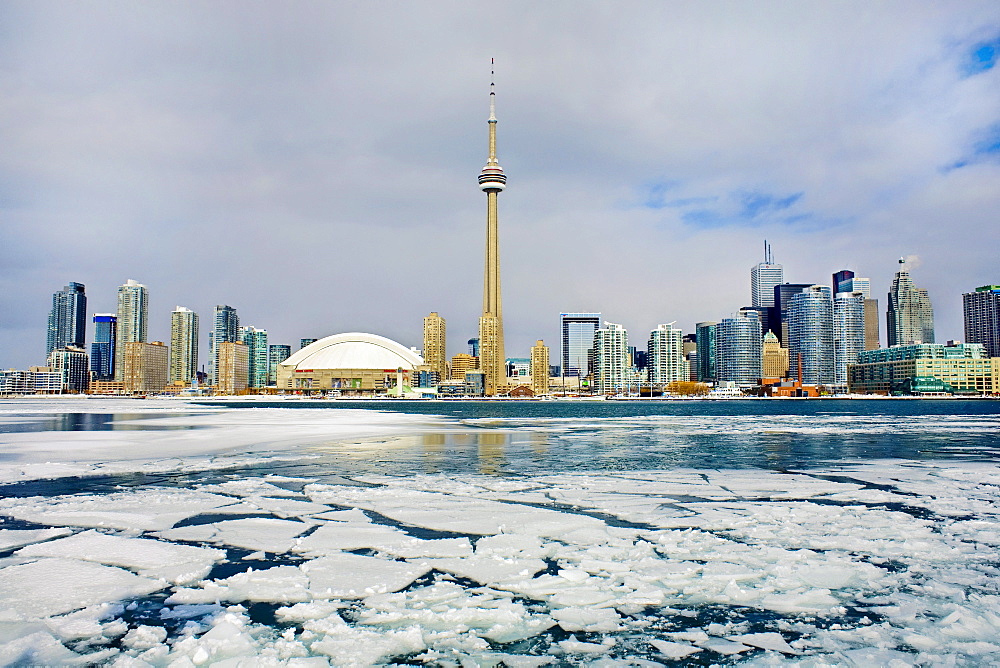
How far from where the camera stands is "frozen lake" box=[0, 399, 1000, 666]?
6664 mm

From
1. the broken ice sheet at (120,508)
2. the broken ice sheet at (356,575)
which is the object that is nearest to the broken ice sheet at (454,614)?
the broken ice sheet at (356,575)

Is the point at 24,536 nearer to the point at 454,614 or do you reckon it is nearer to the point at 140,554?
the point at 140,554

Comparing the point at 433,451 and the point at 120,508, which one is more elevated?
the point at 120,508

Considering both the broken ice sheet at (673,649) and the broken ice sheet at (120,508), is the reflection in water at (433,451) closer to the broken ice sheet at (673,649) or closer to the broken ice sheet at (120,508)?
the broken ice sheet at (120,508)

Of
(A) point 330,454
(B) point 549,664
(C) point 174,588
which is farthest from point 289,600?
(A) point 330,454

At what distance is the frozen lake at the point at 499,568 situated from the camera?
6664 mm

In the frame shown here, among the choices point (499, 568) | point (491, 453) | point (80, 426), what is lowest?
point (80, 426)

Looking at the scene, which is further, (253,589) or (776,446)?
(776,446)

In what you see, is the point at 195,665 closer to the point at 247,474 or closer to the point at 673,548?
the point at 673,548

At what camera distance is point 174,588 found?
8570mm

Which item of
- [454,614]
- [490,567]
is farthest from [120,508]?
[454,614]

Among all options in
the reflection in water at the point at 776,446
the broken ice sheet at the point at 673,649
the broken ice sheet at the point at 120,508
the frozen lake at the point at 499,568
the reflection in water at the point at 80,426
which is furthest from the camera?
the reflection in water at the point at 80,426

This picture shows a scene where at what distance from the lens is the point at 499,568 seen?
9359 mm

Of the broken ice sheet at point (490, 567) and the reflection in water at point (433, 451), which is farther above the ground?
the broken ice sheet at point (490, 567)
